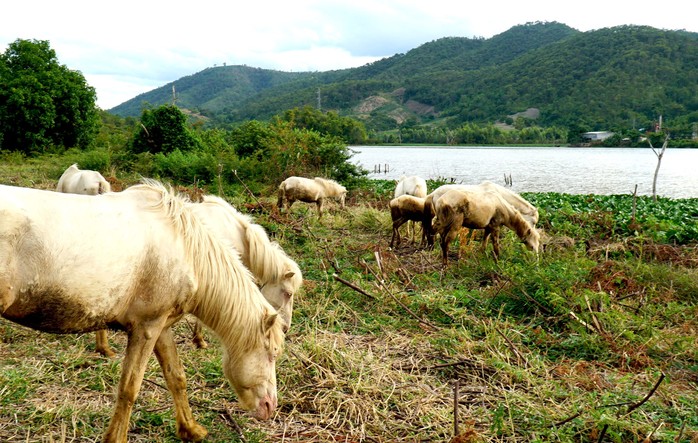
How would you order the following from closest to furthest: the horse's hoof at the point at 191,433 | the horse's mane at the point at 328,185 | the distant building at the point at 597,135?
1. the horse's hoof at the point at 191,433
2. the horse's mane at the point at 328,185
3. the distant building at the point at 597,135

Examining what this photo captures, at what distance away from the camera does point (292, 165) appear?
1719cm

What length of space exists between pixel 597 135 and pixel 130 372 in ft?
239

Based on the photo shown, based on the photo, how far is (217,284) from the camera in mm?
3037

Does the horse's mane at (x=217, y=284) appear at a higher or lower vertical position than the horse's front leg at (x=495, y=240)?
higher

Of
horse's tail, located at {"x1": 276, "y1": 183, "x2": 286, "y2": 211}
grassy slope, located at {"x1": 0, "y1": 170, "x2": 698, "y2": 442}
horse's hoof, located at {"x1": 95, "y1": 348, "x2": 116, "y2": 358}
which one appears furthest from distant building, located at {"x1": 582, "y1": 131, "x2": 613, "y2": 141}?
horse's hoof, located at {"x1": 95, "y1": 348, "x2": 116, "y2": 358}

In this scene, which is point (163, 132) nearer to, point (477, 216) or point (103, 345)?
point (477, 216)

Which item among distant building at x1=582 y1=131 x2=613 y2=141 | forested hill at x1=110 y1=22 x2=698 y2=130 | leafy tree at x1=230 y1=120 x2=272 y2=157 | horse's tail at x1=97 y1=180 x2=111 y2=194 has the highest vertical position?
forested hill at x1=110 y1=22 x2=698 y2=130

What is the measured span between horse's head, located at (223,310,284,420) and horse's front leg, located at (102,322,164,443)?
527 millimetres

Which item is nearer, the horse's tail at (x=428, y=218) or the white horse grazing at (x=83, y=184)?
the white horse grazing at (x=83, y=184)

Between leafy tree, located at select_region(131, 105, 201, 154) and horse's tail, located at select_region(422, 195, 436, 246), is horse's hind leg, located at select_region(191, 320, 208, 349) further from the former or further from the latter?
leafy tree, located at select_region(131, 105, 201, 154)

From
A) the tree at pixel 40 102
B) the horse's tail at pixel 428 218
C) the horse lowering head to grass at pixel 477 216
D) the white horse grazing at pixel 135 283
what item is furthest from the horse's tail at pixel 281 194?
the tree at pixel 40 102

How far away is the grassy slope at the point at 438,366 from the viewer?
3.50 meters

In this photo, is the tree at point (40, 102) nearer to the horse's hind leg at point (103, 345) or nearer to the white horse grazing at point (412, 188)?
the white horse grazing at point (412, 188)

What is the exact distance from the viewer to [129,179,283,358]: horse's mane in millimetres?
2980
